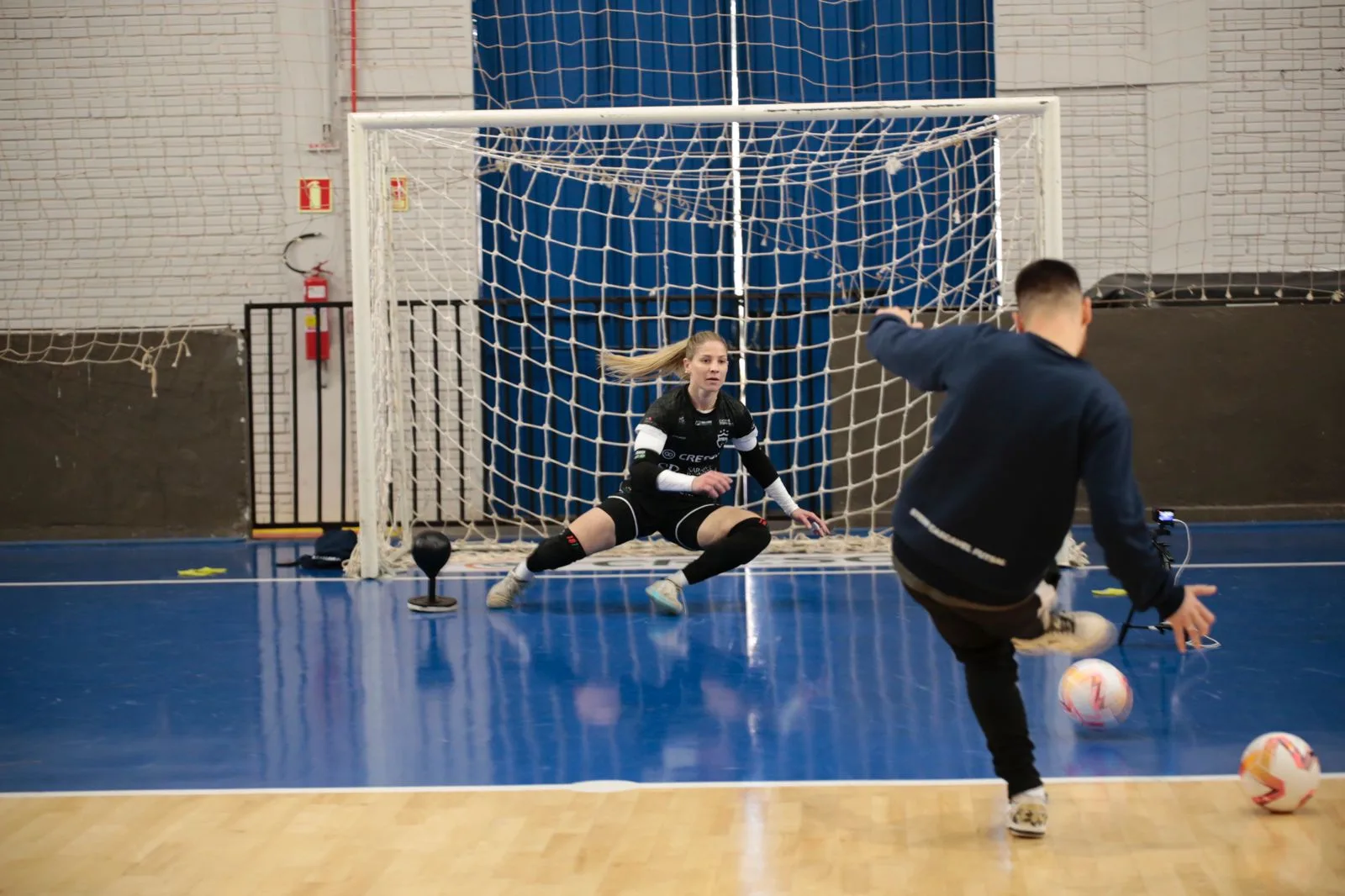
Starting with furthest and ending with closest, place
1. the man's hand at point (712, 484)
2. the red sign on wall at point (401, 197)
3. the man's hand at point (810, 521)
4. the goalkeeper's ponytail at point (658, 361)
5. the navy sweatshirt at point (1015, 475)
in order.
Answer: the red sign on wall at point (401, 197) < the goalkeeper's ponytail at point (658, 361) < the man's hand at point (810, 521) < the man's hand at point (712, 484) < the navy sweatshirt at point (1015, 475)

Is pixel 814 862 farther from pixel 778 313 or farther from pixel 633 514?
pixel 778 313

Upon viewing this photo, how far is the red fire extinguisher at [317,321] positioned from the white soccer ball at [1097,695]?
723 centimetres

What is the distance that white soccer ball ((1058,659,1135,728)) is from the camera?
13.7 feet

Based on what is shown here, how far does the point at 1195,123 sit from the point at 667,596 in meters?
6.34

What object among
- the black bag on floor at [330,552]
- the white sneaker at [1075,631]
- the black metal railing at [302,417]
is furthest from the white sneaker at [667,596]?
the black metal railing at [302,417]

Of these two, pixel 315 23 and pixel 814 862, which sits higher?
pixel 315 23

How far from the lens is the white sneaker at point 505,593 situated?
22.0ft

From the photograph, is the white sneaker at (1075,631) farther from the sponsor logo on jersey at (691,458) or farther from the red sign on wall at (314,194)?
the red sign on wall at (314,194)

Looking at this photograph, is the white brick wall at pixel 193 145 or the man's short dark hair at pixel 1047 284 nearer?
the man's short dark hair at pixel 1047 284

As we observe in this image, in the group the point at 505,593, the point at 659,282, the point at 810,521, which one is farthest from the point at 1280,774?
the point at 659,282

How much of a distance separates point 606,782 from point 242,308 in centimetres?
768

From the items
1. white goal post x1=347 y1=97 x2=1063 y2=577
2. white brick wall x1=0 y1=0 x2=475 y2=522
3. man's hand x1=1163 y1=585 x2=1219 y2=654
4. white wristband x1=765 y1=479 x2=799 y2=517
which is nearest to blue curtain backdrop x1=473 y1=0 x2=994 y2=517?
white goal post x1=347 y1=97 x2=1063 y2=577

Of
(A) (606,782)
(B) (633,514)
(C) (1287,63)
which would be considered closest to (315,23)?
(B) (633,514)

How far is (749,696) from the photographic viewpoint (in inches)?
190
